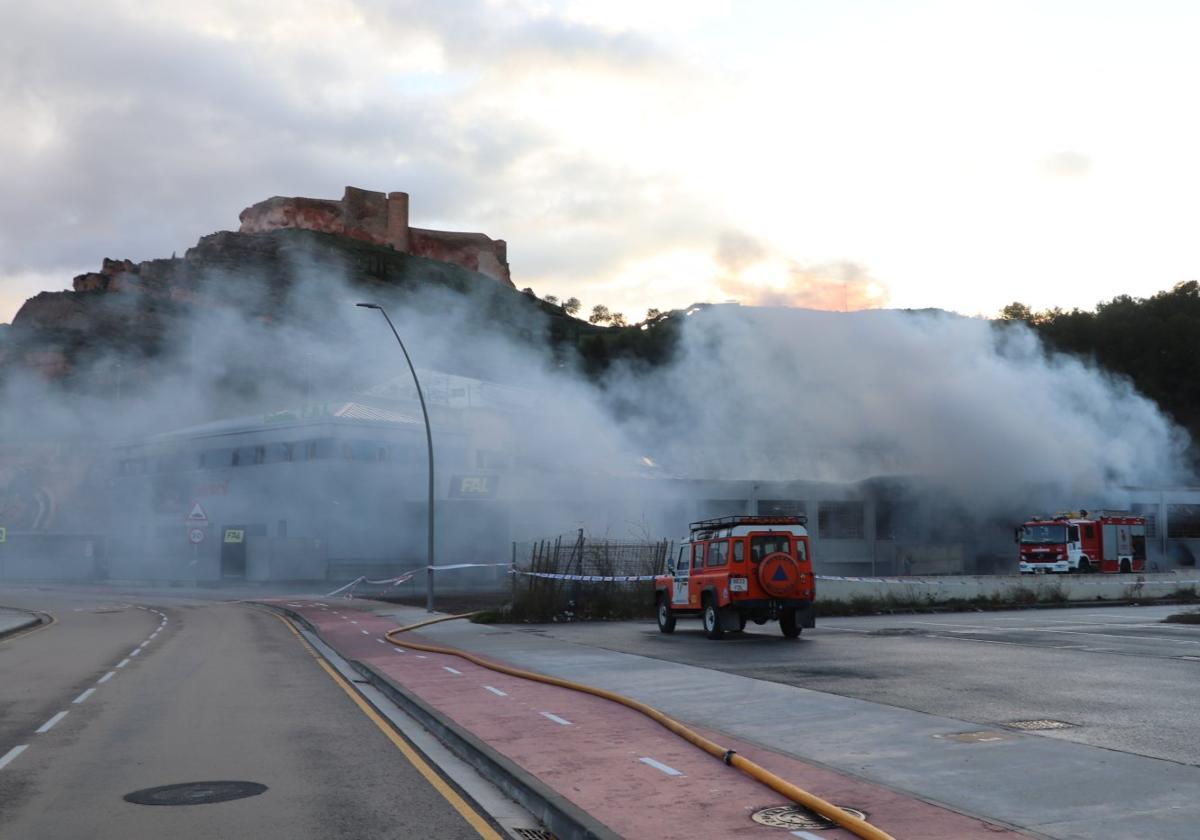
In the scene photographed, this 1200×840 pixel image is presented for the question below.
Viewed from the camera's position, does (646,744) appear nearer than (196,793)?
No

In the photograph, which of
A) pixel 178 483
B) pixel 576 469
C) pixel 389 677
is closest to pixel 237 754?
pixel 389 677

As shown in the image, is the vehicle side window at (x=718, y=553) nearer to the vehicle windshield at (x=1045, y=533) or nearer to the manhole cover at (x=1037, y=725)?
the manhole cover at (x=1037, y=725)

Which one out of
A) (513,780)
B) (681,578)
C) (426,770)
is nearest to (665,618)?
(681,578)

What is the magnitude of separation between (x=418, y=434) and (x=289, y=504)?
8.33 meters

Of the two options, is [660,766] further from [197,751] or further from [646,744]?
[197,751]

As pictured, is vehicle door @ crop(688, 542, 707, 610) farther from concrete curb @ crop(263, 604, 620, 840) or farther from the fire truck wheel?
concrete curb @ crop(263, 604, 620, 840)

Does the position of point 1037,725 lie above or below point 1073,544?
below

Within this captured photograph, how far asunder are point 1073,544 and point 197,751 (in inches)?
1635

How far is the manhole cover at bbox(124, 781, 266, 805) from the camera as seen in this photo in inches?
325

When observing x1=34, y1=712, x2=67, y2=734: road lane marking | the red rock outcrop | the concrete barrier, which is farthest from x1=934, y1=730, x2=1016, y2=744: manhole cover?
the red rock outcrop

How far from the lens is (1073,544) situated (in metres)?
44.8

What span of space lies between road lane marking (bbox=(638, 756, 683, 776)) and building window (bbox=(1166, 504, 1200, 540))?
5644 centimetres

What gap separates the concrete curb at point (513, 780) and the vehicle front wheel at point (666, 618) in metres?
11.4

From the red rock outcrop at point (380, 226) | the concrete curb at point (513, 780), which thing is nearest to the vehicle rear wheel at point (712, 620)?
the concrete curb at point (513, 780)
